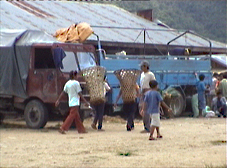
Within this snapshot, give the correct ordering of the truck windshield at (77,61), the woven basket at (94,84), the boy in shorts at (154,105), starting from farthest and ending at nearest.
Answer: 1. the truck windshield at (77,61)
2. the woven basket at (94,84)
3. the boy in shorts at (154,105)

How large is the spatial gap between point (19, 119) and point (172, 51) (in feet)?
31.1

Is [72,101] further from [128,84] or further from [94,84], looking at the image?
[128,84]

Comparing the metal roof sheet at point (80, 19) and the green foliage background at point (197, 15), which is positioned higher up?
the green foliage background at point (197, 15)

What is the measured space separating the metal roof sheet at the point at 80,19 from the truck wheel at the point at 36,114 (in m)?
5.43

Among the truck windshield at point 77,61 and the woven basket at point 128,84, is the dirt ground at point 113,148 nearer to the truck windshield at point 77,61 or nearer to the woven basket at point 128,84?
the woven basket at point 128,84

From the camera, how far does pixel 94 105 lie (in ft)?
45.7

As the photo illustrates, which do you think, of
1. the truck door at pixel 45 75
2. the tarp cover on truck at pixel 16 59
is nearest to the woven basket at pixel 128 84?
the truck door at pixel 45 75

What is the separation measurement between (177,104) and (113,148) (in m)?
8.86

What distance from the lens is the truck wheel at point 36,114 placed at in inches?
554

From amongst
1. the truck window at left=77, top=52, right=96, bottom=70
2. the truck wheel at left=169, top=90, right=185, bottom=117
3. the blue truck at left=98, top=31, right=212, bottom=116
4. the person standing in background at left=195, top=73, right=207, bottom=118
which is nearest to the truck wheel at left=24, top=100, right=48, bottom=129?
the truck window at left=77, top=52, right=96, bottom=70

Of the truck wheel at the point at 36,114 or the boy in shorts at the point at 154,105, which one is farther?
the truck wheel at the point at 36,114

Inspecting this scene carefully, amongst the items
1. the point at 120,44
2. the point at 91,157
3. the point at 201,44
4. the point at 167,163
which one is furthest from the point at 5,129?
the point at 201,44

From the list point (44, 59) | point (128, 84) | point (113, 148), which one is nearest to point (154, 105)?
point (113, 148)

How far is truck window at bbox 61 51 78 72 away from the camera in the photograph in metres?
14.1
